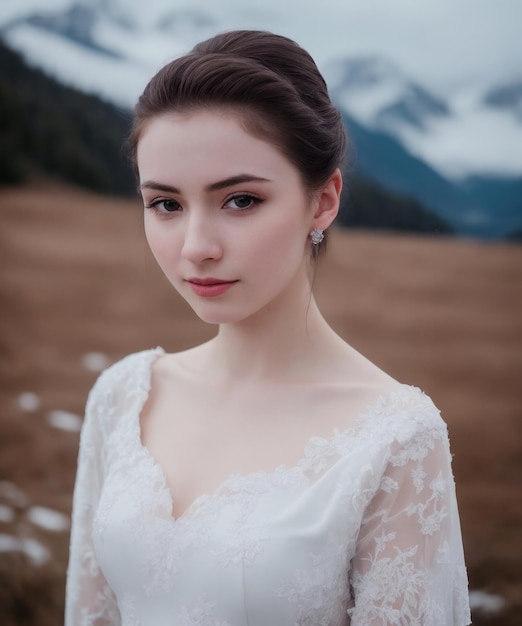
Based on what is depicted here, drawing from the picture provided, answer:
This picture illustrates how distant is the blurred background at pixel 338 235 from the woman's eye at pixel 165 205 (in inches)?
45.2

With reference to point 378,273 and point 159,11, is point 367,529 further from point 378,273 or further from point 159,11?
point 159,11

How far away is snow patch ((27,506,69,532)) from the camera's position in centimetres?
257

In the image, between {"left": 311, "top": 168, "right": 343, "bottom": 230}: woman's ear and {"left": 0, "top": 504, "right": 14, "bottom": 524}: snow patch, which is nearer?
{"left": 311, "top": 168, "right": 343, "bottom": 230}: woman's ear

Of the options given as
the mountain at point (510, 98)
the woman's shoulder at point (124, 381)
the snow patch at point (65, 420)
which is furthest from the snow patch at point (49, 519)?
the mountain at point (510, 98)

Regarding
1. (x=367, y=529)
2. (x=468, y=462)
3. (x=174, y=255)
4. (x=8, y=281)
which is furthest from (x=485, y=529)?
(x=8, y=281)

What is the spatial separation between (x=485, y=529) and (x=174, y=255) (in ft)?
5.21

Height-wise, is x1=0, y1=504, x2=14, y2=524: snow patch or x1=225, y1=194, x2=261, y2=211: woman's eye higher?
x1=225, y1=194, x2=261, y2=211: woman's eye

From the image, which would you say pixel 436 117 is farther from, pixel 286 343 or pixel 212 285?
pixel 212 285

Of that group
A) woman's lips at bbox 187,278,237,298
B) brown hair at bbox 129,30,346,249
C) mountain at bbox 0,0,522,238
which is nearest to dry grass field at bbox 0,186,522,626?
mountain at bbox 0,0,522,238

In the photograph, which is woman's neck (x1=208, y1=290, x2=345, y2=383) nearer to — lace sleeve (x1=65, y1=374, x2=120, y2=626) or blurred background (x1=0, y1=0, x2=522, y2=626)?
lace sleeve (x1=65, y1=374, x2=120, y2=626)

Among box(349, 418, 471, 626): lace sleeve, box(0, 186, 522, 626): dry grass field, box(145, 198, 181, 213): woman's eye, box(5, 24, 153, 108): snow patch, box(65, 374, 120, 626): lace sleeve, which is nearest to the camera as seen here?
box(349, 418, 471, 626): lace sleeve

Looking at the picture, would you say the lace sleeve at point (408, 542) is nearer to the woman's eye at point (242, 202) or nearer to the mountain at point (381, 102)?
the woman's eye at point (242, 202)

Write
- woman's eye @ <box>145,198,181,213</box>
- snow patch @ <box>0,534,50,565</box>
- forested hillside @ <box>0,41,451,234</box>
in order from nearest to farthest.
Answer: woman's eye @ <box>145,198,181,213</box>, snow patch @ <box>0,534,50,565</box>, forested hillside @ <box>0,41,451,234</box>

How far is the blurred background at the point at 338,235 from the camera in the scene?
2307 mm
